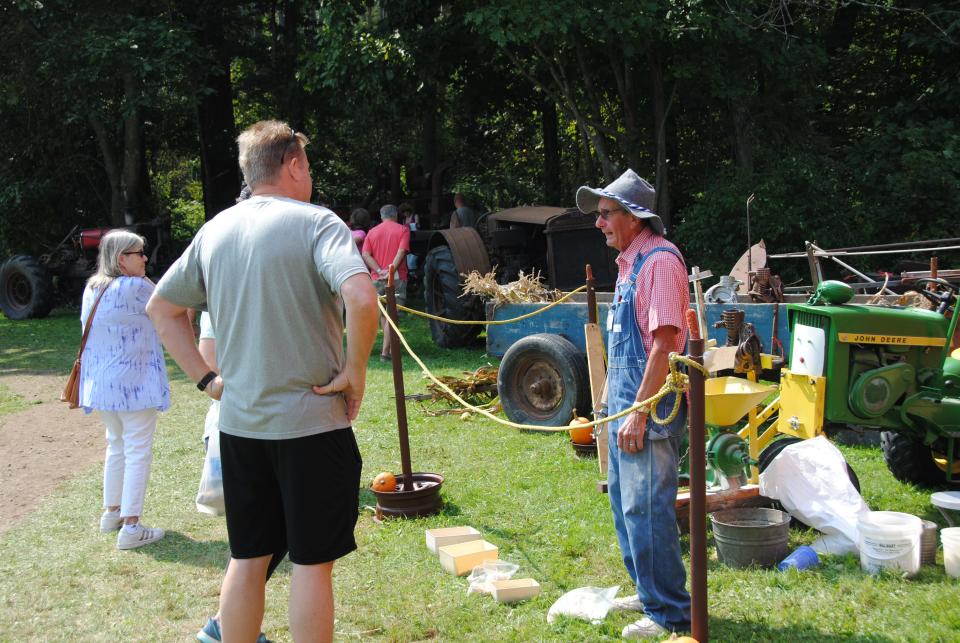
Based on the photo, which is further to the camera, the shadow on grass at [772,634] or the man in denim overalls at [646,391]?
the shadow on grass at [772,634]

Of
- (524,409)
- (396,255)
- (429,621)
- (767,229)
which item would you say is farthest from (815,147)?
(429,621)

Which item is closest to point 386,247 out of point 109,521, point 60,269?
point 109,521

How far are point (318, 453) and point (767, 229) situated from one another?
37.3 ft

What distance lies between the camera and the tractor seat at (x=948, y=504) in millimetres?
4719

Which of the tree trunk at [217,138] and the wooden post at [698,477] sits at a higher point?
the tree trunk at [217,138]

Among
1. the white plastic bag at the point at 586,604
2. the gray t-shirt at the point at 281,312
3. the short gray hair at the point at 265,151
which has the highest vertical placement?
the short gray hair at the point at 265,151

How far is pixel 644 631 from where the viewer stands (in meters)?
3.55

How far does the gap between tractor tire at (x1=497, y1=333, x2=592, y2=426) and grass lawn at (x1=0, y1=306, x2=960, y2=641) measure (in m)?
0.32

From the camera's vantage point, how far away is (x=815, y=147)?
14.6 metres

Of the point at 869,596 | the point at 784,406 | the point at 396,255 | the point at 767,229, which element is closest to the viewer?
the point at 869,596

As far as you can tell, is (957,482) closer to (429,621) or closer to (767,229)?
(429,621)

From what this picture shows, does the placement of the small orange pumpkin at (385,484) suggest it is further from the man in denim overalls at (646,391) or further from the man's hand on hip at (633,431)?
the man's hand on hip at (633,431)

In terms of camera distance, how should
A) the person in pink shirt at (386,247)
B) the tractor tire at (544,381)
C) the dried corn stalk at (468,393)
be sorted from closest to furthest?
the tractor tire at (544,381), the dried corn stalk at (468,393), the person in pink shirt at (386,247)

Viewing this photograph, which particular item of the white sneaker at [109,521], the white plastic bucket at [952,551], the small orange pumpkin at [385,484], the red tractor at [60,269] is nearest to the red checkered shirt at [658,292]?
the white plastic bucket at [952,551]
